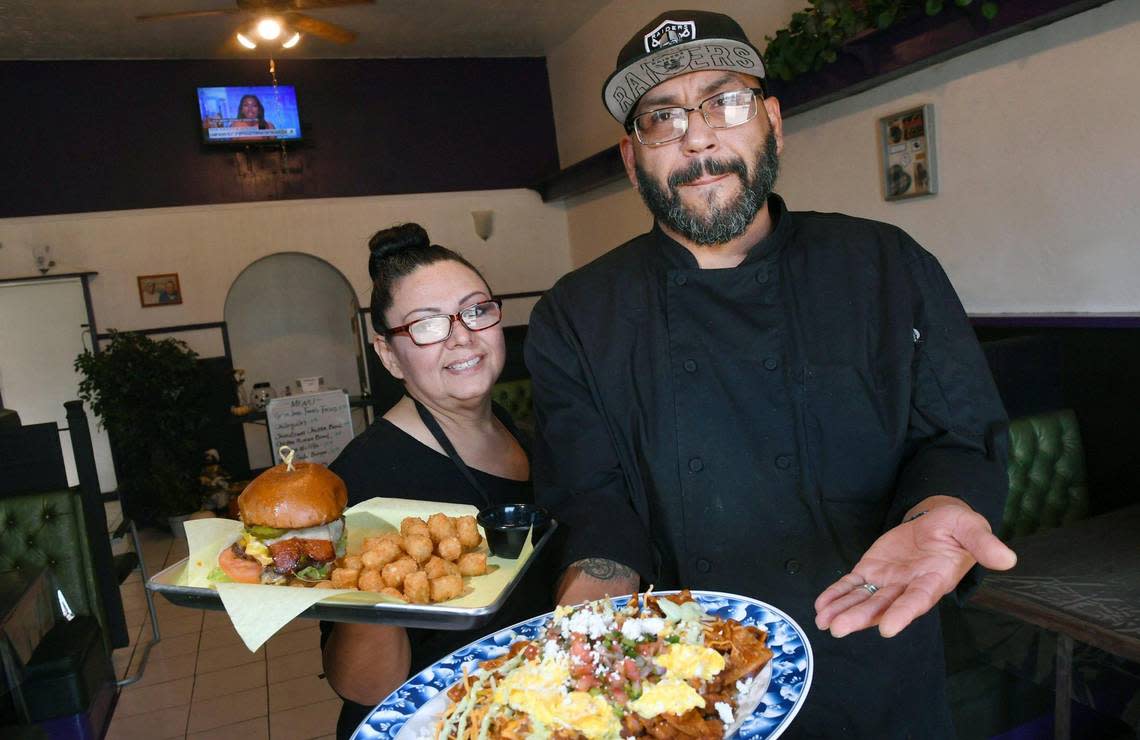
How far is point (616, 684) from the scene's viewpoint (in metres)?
1.07

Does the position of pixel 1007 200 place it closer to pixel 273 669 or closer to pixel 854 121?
pixel 854 121

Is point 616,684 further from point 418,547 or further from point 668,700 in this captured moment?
point 418,547

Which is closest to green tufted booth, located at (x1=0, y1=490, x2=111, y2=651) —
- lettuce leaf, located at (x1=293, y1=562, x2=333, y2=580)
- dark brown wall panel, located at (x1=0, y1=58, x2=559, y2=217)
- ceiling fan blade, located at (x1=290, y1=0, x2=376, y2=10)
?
lettuce leaf, located at (x1=293, y1=562, x2=333, y2=580)

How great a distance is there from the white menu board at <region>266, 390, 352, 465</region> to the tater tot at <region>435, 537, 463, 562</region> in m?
5.90

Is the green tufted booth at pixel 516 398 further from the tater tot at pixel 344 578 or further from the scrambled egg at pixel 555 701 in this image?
the scrambled egg at pixel 555 701

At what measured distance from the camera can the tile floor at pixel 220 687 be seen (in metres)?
4.13

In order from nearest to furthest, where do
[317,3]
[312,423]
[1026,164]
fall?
[1026,164], [317,3], [312,423]

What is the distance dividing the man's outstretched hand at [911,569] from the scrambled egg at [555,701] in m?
0.29

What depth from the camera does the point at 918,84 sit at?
4852mm

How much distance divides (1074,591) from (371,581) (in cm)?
201

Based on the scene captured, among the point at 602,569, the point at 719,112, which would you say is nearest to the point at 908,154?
the point at 719,112

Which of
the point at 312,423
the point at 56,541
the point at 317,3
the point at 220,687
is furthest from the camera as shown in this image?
the point at 312,423

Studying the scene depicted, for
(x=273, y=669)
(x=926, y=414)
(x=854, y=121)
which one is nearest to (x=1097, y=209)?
(x=854, y=121)

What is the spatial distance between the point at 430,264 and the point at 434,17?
7.20 metres
